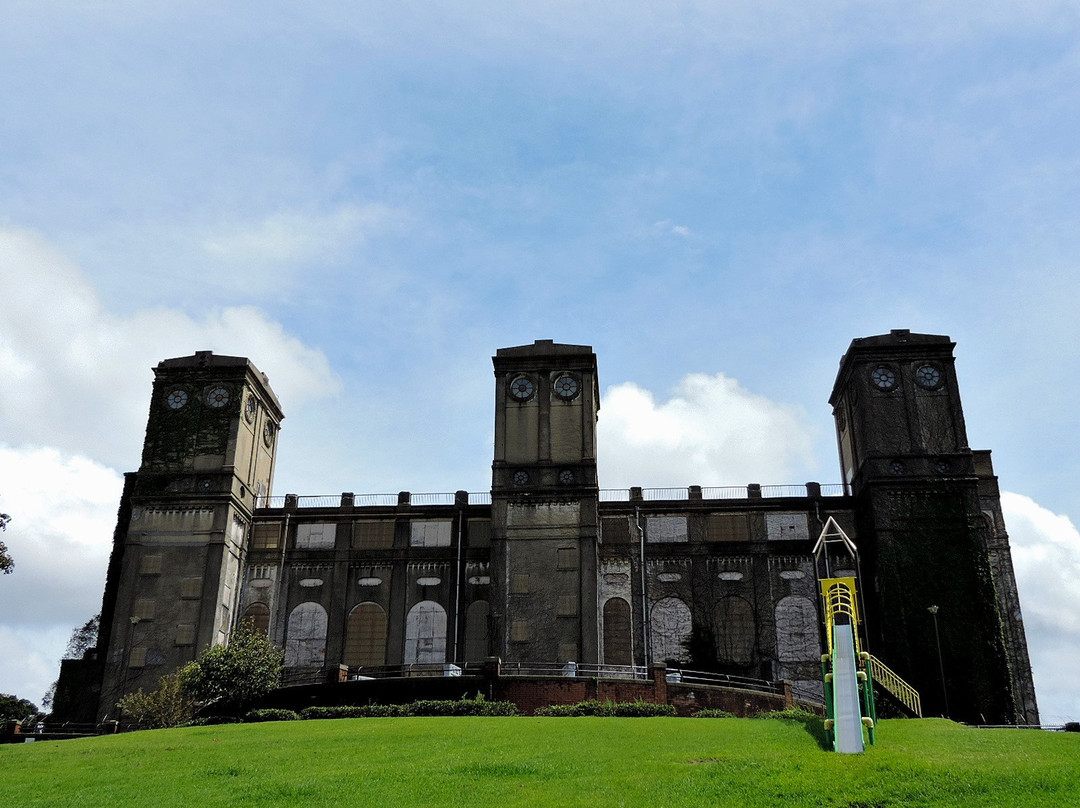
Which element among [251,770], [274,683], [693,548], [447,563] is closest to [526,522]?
[447,563]

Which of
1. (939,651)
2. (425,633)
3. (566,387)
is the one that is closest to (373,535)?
(425,633)

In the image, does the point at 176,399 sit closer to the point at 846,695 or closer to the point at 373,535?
the point at 373,535

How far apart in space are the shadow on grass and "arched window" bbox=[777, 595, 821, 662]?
1482cm

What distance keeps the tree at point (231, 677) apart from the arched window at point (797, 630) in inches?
854

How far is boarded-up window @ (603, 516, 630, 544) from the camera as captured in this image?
49.6 metres

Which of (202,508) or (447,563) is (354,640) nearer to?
(447,563)

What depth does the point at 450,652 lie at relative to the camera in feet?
157

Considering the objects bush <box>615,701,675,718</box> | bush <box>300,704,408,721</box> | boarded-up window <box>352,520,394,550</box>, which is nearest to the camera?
bush <box>615,701,675,718</box>

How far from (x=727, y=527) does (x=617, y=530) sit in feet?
16.7

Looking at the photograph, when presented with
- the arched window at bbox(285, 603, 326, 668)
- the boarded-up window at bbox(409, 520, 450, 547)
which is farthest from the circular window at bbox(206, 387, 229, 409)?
the boarded-up window at bbox(409, 520, 450, 547)

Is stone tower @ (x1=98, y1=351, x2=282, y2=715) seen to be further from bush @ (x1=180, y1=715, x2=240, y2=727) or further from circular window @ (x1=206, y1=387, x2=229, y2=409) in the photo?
bush @ (x1=180, y1=715, x2=240, y2=727)

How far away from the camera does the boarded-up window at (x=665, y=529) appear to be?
4950 centimetres

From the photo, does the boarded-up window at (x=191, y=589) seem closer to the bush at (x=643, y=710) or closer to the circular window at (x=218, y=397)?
the circular window at (x=218, y=397)

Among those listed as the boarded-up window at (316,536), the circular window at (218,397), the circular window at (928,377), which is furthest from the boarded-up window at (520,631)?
the circular window at (928,377)
